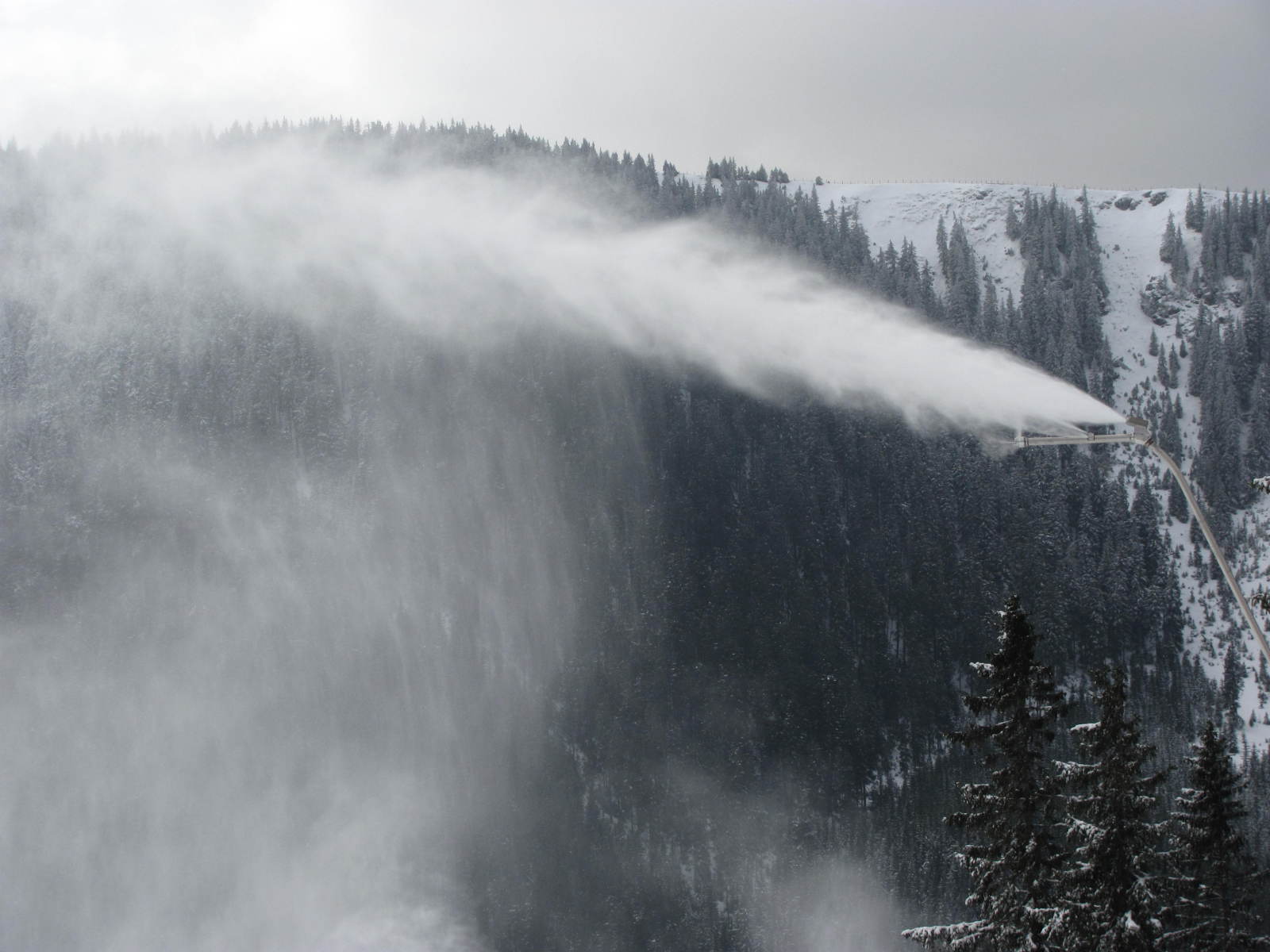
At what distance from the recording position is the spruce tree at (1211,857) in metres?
32.7

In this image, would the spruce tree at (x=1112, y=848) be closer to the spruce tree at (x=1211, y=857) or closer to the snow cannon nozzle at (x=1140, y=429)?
the spruce tree at (x=1211, y=857)

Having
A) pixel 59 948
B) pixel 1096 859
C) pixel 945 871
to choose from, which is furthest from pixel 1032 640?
pixel 59 948

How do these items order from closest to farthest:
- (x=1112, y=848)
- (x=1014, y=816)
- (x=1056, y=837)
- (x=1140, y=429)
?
(x=1140, y=429) < (x=1112, y=848) < (x=1014, y=816) < (x=1056, y=837)

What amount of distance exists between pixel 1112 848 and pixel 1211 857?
4.32m

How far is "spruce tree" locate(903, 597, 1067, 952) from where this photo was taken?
3059 cm

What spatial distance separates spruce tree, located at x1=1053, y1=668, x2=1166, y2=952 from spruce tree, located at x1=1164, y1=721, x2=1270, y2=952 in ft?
6.05

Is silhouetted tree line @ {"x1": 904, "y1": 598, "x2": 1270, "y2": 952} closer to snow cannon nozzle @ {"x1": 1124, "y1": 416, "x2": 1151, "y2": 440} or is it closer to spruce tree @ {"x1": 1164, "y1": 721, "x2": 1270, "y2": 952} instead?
spruce tree @ {"x1": 1164, "y1": 721, "x2": 1270, "y2": 952}

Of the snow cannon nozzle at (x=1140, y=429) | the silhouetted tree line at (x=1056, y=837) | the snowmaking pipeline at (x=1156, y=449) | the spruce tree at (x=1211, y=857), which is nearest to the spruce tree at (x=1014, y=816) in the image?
the silhouetted tree line at (x=1056, y=837)

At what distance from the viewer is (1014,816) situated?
3092 cm

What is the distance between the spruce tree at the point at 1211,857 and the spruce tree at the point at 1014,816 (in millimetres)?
3929

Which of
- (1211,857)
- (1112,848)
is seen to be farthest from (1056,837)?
(1211,857)

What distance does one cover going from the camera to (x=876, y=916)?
6781 inches

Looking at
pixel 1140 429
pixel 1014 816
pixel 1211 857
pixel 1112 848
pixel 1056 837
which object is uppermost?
pixel 1140 429

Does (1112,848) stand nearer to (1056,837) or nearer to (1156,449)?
(1056,837)
